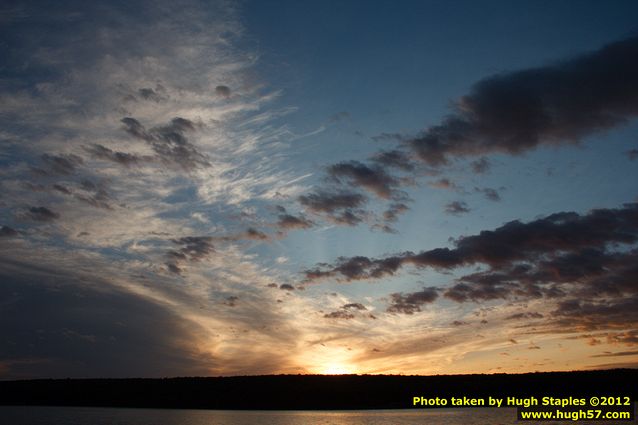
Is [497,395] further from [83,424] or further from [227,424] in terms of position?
[83,424]

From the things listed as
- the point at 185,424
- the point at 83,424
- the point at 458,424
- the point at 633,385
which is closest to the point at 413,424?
the point at 458,424

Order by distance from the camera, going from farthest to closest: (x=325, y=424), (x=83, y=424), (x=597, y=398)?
(x=597, y=398)
(x=325, y=424)
(x=83, y=424)

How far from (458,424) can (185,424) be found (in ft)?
216

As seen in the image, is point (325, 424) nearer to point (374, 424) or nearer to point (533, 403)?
point (374, 424)

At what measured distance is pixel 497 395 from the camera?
199500 mm

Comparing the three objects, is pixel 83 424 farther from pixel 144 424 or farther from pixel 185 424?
pixel 185 424

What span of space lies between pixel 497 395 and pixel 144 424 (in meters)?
148

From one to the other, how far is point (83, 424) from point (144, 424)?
1315 cm

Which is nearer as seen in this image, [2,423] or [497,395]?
[2,423]

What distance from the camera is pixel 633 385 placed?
19825 centimetres

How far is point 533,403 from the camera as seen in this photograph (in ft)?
655

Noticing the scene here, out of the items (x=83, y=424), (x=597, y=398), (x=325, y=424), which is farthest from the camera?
(x=597, y=398)

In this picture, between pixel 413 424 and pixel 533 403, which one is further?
pixel 533 403

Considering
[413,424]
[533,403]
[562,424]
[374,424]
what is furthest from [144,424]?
[533,403]
